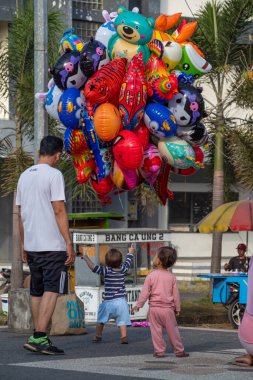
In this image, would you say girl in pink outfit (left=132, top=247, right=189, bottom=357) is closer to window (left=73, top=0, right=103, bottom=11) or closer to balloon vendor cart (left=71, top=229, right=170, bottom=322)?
balloon vendor cart (left=71, top=229, right=170, bottom=322)

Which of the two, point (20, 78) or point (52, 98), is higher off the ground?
point (20, 78)

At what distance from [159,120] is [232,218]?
27.7ft

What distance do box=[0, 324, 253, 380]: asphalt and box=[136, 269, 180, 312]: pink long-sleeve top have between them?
510 mm

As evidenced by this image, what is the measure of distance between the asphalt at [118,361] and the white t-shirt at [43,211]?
41.5 inches

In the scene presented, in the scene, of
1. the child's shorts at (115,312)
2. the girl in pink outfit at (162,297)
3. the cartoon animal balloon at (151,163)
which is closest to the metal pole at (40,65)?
the cartoon animal balloon at (151,163)

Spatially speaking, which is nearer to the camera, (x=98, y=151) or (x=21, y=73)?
(x=98, y=151)

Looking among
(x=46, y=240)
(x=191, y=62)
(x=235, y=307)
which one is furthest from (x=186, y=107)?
(x=235, y=307)

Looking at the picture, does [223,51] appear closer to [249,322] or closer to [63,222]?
[63,222]

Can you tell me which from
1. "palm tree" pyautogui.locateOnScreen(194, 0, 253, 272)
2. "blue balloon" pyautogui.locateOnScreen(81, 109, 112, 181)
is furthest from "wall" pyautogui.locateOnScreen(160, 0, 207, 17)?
"blue balloon" pyautogui.locateOnScreen(81, 109, 112, 181)

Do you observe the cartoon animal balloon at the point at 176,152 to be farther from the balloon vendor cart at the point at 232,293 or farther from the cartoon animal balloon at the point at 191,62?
the balloon vendor cart at the point at 232,293

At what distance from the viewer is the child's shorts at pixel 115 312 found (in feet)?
42.9

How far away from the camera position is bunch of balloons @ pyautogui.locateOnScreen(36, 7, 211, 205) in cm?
1334

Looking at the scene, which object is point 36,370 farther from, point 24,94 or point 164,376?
point 24,94

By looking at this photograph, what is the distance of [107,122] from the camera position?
43.2 ft
